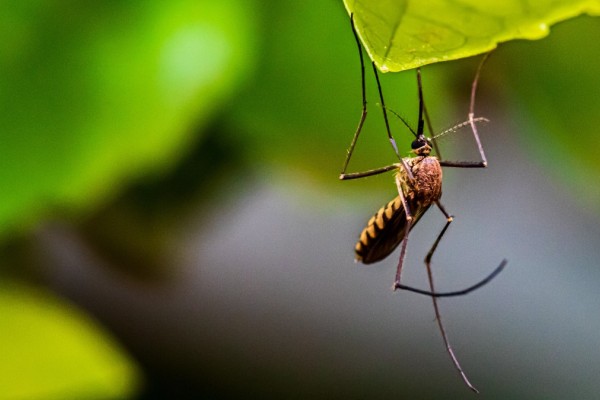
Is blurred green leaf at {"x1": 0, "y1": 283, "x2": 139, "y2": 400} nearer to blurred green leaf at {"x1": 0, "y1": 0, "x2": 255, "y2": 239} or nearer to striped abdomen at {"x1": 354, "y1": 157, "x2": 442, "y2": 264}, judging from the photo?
blurred green leaf at {"x1": 0, "y1": 0, "x2": 255, "y2": 239}

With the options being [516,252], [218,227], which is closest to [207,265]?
[218,227]

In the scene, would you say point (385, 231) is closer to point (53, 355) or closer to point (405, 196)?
point (405, 196)

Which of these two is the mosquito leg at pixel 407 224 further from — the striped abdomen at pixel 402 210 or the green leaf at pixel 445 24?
the green leaf at pixel 445 24

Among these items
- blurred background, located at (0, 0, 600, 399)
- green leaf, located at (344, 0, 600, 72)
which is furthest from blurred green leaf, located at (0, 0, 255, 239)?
green leaf, located at (344, 0, 600, 72)

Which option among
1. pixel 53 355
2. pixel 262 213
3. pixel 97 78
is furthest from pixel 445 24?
pixel 262 213

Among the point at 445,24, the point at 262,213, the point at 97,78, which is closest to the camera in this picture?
the point at 445,24

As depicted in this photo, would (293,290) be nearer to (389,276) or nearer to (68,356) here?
(389,276)

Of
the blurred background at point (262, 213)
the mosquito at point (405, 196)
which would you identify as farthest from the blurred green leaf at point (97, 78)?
the mosquito at point (405, 196)

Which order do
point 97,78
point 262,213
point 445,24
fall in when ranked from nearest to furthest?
point 445,24 < point 97,78 < point 262,213
